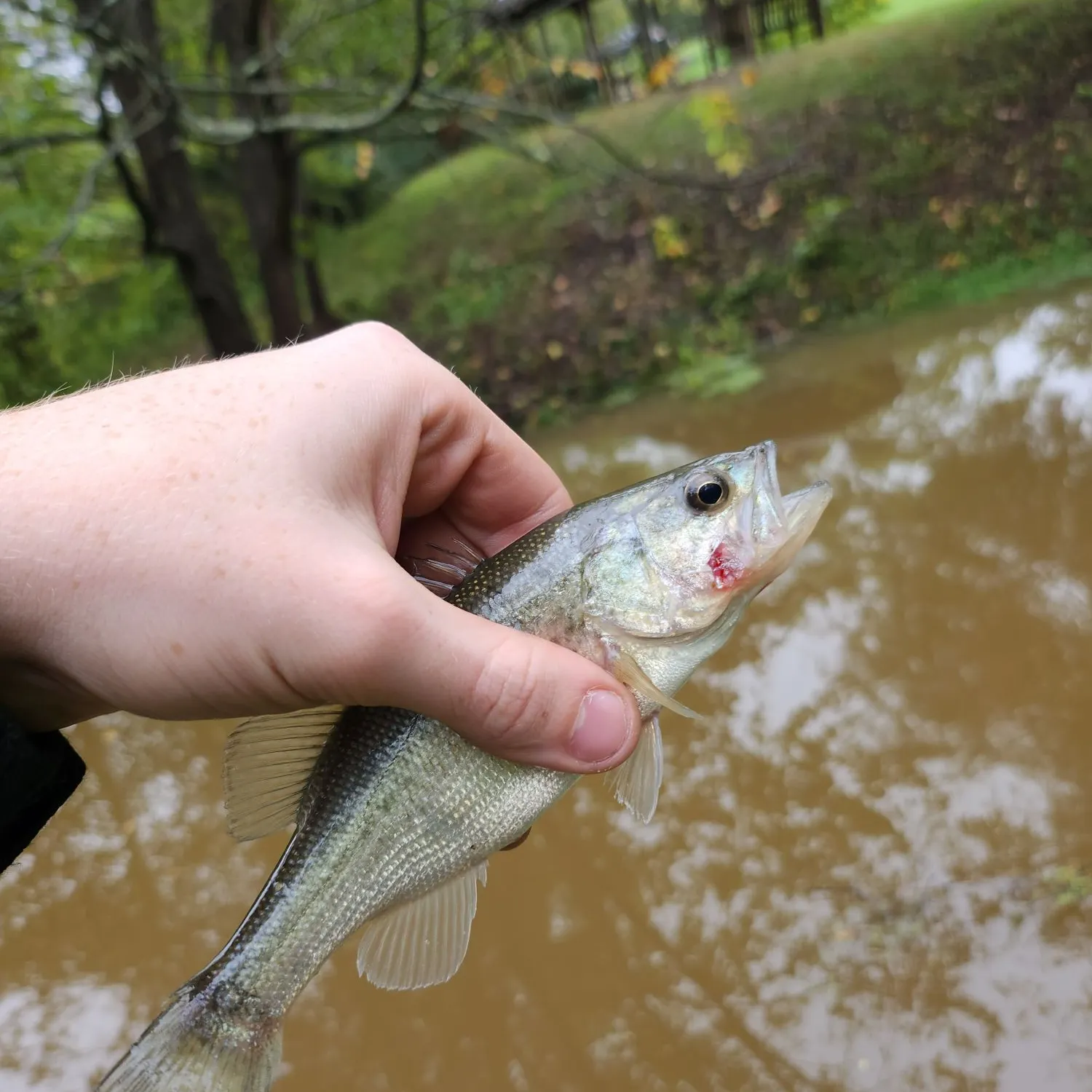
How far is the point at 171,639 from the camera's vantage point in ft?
5.79

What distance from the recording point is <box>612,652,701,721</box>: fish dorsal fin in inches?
82.0

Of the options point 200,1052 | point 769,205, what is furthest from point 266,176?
point 200,1052

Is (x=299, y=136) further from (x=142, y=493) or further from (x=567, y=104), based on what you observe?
(x=567, y=104)

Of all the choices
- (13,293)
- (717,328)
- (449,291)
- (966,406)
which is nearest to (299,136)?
(449,291)

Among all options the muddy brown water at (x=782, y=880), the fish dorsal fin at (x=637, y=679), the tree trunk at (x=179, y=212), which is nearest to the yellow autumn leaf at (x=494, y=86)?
the tree trunk at (x=179, y=212)

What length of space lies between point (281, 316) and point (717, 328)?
5008 millimetres

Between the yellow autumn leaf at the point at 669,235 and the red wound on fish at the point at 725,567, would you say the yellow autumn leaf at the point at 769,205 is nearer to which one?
the yellow autumn leaf at the point at 669,235

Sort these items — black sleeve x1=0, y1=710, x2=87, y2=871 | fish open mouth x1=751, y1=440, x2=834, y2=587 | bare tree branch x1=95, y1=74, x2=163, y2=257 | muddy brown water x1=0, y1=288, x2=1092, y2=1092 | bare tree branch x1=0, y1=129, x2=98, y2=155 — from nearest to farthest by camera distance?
black sleeve x1=0, y1=710, x2=87, y2=871 < fish open mouth x1=751, y1=440, x2=834, y2=587 < muddy brown water x1=0, y1=288, x2=1092, y2=1092 < bare tree branch x1=0, y1=129, x2=98, y2=155 < bare tree branch x1=95, y1=74, x2=163, y2=257

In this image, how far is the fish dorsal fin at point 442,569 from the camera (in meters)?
2.36

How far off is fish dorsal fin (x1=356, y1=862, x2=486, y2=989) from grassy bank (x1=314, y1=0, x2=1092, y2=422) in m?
7.41

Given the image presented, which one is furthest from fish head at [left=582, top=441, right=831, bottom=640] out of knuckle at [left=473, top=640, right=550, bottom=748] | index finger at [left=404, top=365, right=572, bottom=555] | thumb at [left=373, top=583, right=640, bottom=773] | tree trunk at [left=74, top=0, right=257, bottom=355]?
tree trunk at [left=74, top=0, right=257, bottom=355]

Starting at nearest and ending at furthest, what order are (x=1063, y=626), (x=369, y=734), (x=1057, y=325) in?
(x=369, y=734)
(x=1063, y=626)
(x=1057, y=325)

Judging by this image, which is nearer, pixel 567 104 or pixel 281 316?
pixel 281 316

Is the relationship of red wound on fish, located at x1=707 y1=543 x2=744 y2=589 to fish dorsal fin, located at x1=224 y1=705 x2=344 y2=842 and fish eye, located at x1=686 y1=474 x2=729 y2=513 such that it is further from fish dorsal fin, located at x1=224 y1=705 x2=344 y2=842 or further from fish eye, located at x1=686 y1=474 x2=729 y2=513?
fish dorsal fin, located at x1=224 y1=705 x2=344 y2=842
